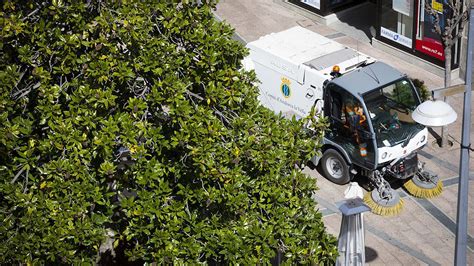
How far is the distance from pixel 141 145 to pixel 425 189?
868cm

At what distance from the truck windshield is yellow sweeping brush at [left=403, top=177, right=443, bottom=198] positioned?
4.09ft

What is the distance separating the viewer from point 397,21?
75.6 ft

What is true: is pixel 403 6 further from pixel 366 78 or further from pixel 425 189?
pixel 425 189

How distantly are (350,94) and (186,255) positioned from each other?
7.10 meters

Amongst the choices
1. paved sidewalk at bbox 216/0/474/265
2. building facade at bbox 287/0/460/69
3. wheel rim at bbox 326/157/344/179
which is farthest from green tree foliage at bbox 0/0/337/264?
building facade at bbox 287/0/460/69

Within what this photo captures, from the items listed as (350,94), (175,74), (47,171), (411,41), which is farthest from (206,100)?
(411,41)

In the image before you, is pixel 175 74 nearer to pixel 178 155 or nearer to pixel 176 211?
pixel 178 155

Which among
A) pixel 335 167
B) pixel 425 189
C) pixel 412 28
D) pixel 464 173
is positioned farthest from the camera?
pixel 412 28

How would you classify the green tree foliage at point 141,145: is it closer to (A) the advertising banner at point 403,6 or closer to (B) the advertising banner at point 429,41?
(B) the advertising banner at point 429,41

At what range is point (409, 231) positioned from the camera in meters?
17.0

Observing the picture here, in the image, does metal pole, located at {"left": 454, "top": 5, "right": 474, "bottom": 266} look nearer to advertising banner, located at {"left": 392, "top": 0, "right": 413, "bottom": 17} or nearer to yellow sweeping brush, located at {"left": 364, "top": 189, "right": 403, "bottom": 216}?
yellow sweeping brush, located at {"left": 364, "top": 189, "right": 403, "bottom": 216}

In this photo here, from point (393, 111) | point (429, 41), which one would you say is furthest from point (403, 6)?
point (393, 111)

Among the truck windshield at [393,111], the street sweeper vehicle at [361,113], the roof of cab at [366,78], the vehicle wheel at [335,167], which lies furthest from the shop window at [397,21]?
the vehicle wheel at [335,167]

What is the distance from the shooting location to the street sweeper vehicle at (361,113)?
17078mm
